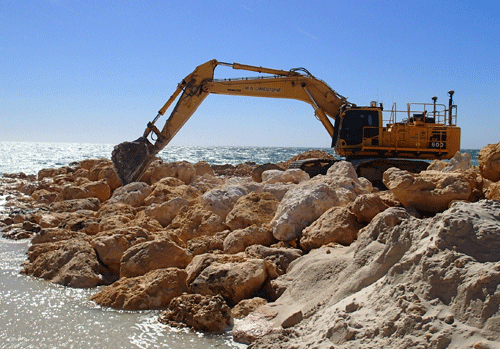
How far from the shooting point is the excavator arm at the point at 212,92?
1267cm

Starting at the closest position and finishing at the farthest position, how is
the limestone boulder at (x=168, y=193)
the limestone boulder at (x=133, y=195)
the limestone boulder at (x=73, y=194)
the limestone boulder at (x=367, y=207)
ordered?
the limestone boulder at (x=367, y=207) < the limestone boulder at (x=168, y=193) < the limestone boulder at (x=133, y=195) < the limestone boulder at (x=73, y=194)

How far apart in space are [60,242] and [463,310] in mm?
5740

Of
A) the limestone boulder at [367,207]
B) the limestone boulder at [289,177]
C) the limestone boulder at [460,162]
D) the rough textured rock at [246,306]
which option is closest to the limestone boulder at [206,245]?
the rough textured rock at [246,306]

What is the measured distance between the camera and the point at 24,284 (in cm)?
540

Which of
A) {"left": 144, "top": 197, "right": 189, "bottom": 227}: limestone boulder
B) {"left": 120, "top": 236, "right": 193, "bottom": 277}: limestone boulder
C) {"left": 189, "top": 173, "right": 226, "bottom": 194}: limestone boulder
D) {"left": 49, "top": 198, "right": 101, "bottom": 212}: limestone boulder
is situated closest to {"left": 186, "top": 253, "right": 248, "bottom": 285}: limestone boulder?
{"left": 120, "top": 236, "right": 193, "bottom": 277}: limestone boulder

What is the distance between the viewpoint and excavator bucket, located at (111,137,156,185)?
12477 millimetres

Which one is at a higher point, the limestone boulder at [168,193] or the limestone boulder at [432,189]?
the limestone boulder at [432,189]

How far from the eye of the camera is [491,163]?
539 cm

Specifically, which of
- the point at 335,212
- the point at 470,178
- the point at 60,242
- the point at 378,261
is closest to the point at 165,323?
the point at 378,261


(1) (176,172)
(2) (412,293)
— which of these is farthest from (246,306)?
(1) (176,172)

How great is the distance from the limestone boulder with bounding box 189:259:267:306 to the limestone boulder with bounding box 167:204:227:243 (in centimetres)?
210

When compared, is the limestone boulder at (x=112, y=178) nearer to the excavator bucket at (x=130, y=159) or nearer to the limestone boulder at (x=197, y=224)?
the excavator bucket at (x=130, y=159)

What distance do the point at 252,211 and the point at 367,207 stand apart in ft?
6.37

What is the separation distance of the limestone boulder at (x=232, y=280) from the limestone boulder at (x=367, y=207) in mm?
1443
